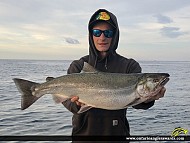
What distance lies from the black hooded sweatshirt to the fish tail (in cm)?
52

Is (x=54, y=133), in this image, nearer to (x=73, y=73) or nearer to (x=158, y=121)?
(x=158, y=121)

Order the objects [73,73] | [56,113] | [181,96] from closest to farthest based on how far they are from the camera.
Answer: [73,73] < [56,113] < [181,96]

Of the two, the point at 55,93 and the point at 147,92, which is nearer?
the point at 147,92

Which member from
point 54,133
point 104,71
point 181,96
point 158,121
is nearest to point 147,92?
point 104,71

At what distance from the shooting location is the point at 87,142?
11.7 feet

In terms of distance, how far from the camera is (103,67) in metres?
3.95

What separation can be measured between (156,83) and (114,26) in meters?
1.08

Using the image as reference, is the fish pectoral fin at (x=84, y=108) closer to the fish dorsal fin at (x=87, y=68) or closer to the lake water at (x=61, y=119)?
the fish dorsal fin at (x=87, y=68)

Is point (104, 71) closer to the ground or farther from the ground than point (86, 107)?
farther from the ground

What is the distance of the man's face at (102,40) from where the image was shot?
3.78 meters

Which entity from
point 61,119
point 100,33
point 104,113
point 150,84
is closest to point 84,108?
point 104,113

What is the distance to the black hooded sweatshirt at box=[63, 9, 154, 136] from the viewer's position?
142 inches

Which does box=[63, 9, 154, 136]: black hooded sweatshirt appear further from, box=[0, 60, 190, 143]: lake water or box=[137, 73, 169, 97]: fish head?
box=[0, 60, 190, 143]: lake water

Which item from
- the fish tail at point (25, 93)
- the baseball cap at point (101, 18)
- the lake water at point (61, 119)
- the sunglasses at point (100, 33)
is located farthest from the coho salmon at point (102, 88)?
the lake water at point (61, 119)
